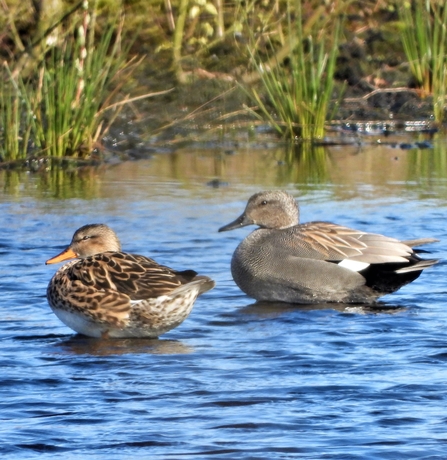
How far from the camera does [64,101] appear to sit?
1038 centimetres

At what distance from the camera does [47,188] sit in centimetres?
992

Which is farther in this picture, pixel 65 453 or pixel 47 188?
pixel 47 188

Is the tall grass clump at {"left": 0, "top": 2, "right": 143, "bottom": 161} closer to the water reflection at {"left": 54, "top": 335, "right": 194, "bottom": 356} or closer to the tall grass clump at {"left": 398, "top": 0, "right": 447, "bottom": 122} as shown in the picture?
the tall grass clump at {"left": 398, "top": 0, "right": 447, "bottom": 122}

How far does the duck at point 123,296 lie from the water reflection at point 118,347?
0.15ft

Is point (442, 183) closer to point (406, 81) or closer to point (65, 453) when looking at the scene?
point (406, 81)

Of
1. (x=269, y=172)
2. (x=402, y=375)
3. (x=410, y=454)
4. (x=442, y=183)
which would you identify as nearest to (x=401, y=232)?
(x=442, y=183)

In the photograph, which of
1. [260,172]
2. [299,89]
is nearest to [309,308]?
[260,172]

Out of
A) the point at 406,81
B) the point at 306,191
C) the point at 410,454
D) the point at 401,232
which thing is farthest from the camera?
the point at 406,81

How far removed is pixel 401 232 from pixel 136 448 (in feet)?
15.1

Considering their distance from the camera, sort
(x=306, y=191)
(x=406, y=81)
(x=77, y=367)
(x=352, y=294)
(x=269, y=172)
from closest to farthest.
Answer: (x=77, y=367)
(x=352, y=294)
(x=306, y=191)
(x=269, y=172)
(x=406, y=81)

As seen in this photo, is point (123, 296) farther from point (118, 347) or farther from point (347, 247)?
point (347, 247)

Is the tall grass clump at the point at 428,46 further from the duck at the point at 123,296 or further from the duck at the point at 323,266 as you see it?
the duck at the point at 123,296

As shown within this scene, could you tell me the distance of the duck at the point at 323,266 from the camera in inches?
254

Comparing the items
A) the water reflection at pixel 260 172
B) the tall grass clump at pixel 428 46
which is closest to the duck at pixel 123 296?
the water reflection at pixel 260 172
